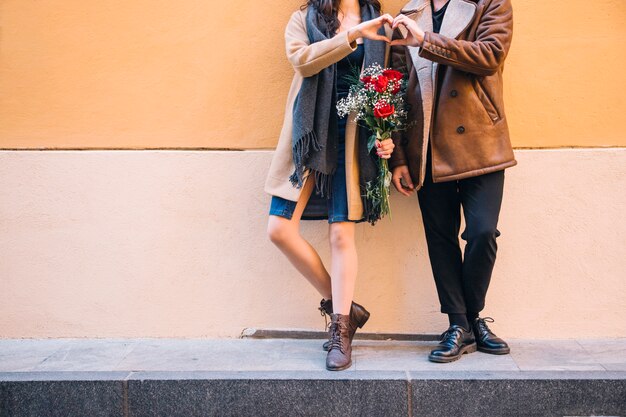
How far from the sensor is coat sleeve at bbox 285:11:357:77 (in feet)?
11.5

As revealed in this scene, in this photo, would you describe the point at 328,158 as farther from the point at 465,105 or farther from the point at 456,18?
the point at 456,18

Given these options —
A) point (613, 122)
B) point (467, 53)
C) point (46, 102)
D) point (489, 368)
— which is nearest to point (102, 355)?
point (46, 102)

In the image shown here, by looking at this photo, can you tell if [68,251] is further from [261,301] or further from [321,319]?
[321,319]

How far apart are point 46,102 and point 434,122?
97.5 inches

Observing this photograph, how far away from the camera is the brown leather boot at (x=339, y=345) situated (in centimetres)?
362

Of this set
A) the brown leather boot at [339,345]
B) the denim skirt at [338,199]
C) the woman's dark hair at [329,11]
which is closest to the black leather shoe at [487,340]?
the brown leather boot at [339,345]

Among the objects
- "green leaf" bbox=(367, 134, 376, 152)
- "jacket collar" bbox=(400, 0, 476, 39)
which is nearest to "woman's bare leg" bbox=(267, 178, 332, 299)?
"green leaf" bbox=(367, 134, 376, 152)

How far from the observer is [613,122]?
13.7 feet

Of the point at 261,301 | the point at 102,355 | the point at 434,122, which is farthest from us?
the point at 261,301

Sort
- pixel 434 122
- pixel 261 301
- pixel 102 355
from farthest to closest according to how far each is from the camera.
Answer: pixel 261 301 → pixel 102 355 → pixel 434 122

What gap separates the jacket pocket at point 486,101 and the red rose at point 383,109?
50 cm

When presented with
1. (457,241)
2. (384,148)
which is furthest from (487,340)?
(384,148)

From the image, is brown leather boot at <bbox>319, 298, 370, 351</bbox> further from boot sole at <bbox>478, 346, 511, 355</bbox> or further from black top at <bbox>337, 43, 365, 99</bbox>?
black top at <bbox>337, 43, 365, 99</bbox>

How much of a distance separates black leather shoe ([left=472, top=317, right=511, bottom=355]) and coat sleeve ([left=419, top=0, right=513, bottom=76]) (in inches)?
56.9
